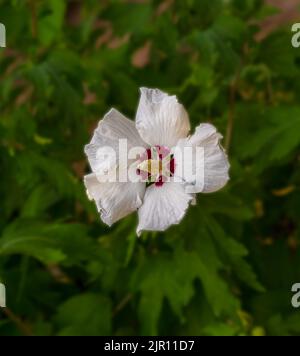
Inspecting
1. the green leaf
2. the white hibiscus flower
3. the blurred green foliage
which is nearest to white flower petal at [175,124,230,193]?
the white hibiscus flower

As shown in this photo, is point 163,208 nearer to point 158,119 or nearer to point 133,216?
point 158,119

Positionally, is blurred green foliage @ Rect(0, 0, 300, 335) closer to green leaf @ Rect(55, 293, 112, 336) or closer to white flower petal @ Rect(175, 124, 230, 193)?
green leaf @ Rect(55, 293, 112, 336)

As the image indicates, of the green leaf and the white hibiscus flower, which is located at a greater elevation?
the white hibiscus flower

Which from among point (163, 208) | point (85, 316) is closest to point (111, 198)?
point (163, 208)

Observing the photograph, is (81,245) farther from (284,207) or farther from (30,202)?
(284,207)

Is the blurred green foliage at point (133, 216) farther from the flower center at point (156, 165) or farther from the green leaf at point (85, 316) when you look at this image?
the flower center at point (156, 165)

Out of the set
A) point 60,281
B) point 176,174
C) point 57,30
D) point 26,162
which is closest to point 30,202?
point 26,162
